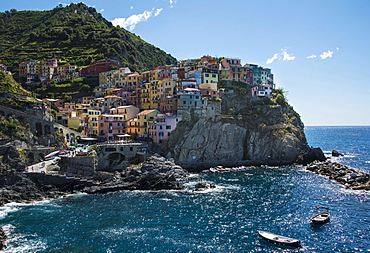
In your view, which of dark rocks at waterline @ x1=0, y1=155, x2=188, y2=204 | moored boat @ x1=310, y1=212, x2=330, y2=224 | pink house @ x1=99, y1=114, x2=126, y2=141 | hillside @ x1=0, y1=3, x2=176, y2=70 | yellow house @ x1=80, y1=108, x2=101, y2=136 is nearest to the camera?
moored boat @ x1=310, y1=212, x2=330, y2=224

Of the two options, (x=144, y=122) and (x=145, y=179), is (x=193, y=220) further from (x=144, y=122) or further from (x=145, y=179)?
(x=144, y=122)

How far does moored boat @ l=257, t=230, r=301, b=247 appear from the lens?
128 ft

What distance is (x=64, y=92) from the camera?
128m

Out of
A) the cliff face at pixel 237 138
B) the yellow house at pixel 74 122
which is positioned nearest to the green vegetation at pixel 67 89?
the yellow house at pixel 74 122

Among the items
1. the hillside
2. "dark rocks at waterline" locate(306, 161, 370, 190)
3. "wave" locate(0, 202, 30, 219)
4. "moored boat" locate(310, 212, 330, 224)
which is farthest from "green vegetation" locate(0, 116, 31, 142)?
the hillside

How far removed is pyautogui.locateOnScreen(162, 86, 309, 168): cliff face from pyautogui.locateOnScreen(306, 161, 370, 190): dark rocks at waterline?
974cm

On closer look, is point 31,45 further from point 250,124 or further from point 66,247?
point 66,247

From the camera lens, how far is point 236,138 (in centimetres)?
9444

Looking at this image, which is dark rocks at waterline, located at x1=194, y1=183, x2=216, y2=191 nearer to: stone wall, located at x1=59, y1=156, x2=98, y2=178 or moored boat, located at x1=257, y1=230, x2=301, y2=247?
stone wall, located at x1=59, y1=156, x2=98, y2=178

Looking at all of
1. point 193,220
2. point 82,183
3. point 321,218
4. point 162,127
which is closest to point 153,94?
point 162,127

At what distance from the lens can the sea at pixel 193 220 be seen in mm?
39656

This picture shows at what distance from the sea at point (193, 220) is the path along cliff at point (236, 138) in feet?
71.9

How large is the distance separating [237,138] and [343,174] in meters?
29.5

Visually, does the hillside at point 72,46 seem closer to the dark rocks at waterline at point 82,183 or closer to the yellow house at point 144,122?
the yellow house at point 144,122
